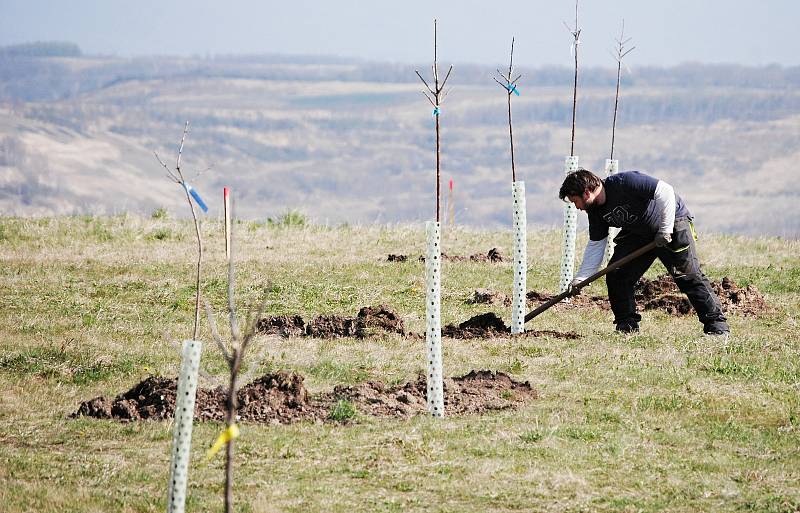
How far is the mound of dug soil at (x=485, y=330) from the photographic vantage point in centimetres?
1277

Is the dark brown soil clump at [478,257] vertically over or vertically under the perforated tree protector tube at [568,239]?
under

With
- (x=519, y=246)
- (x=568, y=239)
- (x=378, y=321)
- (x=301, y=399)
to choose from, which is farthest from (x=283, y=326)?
(x=568, y=239)

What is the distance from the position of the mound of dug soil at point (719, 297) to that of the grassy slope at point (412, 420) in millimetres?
313

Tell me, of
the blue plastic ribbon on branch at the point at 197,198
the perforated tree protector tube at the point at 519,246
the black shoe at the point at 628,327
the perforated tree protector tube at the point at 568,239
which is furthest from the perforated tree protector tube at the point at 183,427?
the perforated tree protector tube at the point at 568,239

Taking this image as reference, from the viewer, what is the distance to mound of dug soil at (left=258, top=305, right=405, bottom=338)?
506 inches

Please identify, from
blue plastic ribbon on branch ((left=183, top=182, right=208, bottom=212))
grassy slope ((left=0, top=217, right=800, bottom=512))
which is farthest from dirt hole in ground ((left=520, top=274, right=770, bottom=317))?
→ blue plastic ribbon on branch ((left=183, top=182, right=208, bottom=212))

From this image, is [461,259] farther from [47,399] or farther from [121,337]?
[47,399]

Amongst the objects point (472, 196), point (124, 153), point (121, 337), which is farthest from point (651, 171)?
point (121, 337)

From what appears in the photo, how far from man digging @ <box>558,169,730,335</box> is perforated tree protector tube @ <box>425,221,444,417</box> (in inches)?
110

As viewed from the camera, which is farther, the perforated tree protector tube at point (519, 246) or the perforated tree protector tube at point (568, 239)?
the perforated tree protector tube at point (568, 239)

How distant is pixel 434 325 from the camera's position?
9.38m

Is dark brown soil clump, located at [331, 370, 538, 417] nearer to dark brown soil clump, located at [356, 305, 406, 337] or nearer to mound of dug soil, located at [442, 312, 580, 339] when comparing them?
mound of dug soil, located at [442, 312, 580, 339]

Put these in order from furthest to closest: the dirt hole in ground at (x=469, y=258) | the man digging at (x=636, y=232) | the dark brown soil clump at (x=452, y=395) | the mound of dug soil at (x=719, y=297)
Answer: the dirt hole in ground at (x=469, y=258), the mound of dug soil at (x=719, y=297), the man digging at (x=636, y=232), the dark brown soil clump at (x=452, y=395)

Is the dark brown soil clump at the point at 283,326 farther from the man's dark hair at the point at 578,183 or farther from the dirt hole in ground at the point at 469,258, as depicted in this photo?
the dirt hole in ground at the point at 469,258
